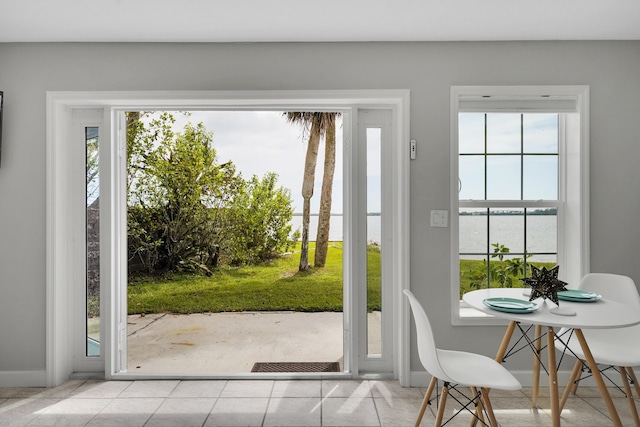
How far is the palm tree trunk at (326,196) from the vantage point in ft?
18.7

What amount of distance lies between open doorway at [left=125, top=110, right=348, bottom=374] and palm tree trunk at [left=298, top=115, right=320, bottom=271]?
2 centimetres

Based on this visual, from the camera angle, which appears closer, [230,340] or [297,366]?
[297,366]

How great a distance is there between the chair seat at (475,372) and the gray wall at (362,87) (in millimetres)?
749

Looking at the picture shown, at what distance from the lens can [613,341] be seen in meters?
2.36

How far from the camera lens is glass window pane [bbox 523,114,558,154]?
291cm

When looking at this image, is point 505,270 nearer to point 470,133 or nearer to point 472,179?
point 472,179

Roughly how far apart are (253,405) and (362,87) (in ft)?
7.31

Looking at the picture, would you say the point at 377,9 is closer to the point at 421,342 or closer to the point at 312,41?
the point at 312,41

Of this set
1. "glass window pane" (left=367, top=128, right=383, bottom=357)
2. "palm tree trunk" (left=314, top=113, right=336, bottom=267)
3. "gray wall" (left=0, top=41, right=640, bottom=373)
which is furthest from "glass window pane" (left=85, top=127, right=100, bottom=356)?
"palm tree trunk" (left=314, top=113, right=336, bottom=267)

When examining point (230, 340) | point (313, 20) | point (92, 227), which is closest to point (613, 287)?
point (313, 20)

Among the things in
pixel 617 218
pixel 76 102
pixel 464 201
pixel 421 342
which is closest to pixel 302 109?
pixel 464 201

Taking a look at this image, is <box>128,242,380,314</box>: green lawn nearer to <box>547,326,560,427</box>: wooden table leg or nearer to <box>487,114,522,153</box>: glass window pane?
<box>487,114,522,153</box>: glass window pane

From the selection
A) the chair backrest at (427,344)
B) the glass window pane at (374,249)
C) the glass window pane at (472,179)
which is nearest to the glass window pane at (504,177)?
the glass window pane at (472,179)

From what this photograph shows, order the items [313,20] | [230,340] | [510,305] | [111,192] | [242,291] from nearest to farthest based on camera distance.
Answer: [510,305] → [313,20] → [111,192] → [230,340] → [242,291]
